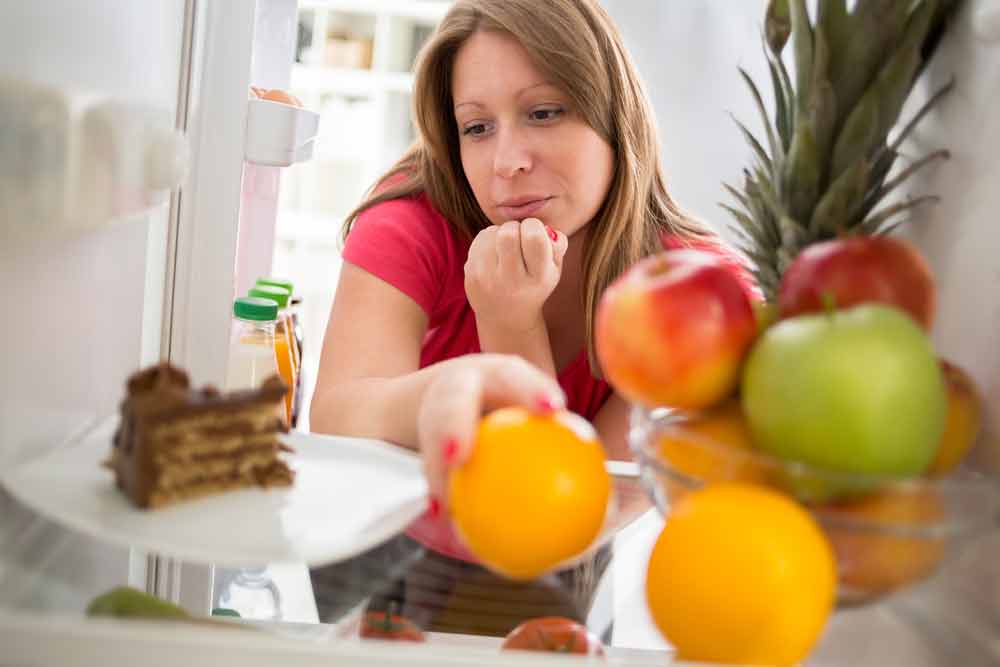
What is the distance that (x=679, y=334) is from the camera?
49 centimetres

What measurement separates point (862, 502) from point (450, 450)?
21 centimetres

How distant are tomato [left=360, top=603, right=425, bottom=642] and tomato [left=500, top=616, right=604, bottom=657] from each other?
0.19 feet

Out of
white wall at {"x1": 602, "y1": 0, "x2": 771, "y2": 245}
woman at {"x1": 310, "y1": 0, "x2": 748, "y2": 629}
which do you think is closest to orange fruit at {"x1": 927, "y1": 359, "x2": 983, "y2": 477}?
woman at {"x1": 310, "y1": 0, "x2": 748, "y2": 629}

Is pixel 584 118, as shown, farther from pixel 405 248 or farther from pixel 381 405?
pixel 381 405

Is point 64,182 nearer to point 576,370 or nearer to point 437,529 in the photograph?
point 437,529

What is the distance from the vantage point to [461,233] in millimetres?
1521

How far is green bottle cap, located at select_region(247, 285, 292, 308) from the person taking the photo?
1376 mm

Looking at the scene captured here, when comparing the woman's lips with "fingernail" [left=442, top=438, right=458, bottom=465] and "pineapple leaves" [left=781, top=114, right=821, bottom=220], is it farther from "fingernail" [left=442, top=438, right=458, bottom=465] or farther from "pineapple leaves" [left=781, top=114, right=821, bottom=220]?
"fingernail" [left=442, top=438, right=458, bottom=465]

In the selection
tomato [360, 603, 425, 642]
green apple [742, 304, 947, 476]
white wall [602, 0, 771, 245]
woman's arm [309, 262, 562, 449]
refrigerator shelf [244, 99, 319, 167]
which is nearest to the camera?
green apple [742, 304, 947, 476]

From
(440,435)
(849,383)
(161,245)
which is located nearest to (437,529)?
(440,435)

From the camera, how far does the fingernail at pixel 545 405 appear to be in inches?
21.1

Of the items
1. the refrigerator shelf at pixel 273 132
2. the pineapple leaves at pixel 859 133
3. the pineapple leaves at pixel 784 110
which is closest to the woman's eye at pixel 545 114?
the refrigerator shelf at pixel 273 132

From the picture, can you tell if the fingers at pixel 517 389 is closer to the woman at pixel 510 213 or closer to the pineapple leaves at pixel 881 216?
the pineapple leaves at pixel 881 216

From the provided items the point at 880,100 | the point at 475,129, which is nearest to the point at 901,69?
the point at 880,100
